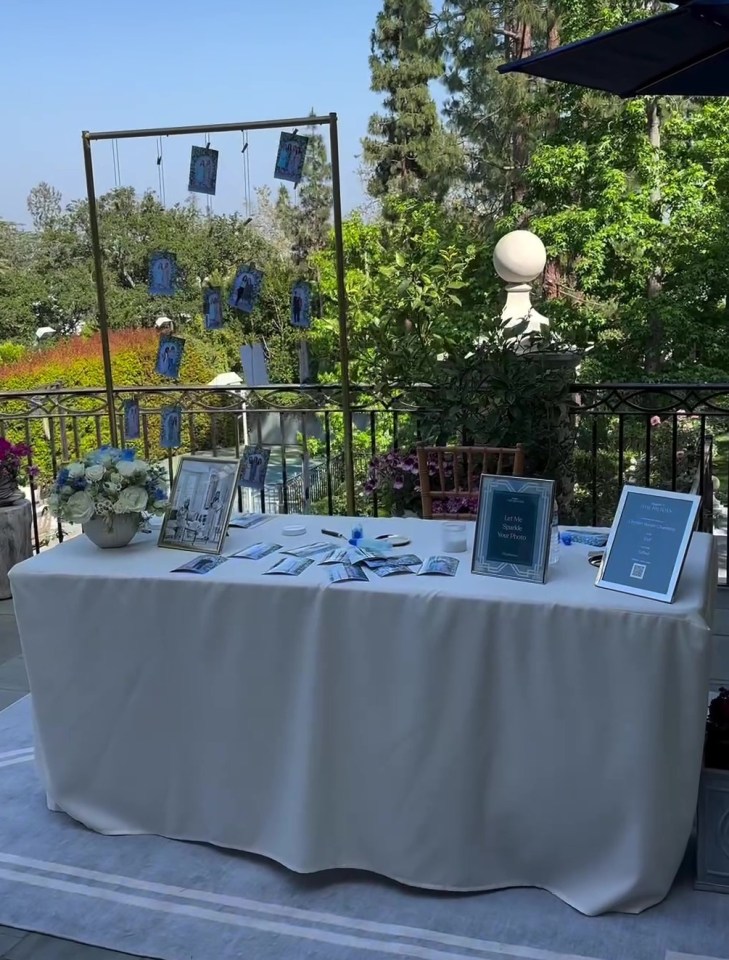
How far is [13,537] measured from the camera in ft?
13.8

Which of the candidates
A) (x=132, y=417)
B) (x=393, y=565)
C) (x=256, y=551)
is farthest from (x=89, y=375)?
(x=393, y=565)

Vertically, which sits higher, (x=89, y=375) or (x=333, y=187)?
(x=333, y=187)

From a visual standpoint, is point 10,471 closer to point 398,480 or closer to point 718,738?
point 398,480

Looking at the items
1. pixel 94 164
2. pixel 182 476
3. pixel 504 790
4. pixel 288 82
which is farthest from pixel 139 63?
pixel 504 790

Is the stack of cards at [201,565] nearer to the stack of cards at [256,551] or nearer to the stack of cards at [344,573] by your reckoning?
the stack of cards at [256,551]

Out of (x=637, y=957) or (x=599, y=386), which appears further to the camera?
(x=599, y=386)

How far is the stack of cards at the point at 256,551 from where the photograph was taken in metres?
2.26

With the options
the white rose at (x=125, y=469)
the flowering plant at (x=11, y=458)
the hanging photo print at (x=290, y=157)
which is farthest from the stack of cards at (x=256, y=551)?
the flowering plant at (x=11, y=458)

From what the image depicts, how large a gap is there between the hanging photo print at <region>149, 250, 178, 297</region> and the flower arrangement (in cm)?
246

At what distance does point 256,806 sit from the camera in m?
2.12

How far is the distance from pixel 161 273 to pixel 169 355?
0.32m

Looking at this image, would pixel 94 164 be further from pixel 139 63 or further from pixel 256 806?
pixel 139 63

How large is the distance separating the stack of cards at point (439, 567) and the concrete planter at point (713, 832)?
71cm

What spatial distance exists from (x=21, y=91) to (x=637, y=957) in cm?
1986
